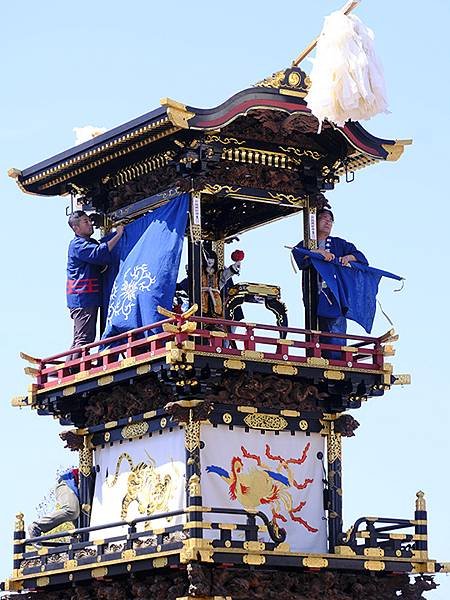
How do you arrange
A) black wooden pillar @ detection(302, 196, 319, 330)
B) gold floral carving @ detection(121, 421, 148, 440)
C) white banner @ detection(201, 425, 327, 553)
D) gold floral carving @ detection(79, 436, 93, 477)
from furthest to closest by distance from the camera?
1. gold floral carving @ detection(79, 436, 93, 477)
2. black wooden pillar @ detection(302, 196, 319, 330)
3. gold floral carving @ detection(121, 421, 148, 440)
4. white banner @ detection(201, 425, 327, 553)

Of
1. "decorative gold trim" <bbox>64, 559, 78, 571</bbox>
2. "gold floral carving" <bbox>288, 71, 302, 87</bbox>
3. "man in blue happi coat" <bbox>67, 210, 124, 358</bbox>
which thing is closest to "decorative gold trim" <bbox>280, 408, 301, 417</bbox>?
"man in blue happi coat" <bbox>67, 210, 124, 358</bbox>

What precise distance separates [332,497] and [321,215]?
18.5 feet

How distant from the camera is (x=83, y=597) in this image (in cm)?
4284

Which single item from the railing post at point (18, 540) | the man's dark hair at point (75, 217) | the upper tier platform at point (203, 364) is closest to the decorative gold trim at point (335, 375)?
the upper tier platform at point (203, 364)

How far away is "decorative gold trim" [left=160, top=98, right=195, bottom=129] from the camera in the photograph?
40.5 metres

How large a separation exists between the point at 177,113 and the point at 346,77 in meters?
3.20

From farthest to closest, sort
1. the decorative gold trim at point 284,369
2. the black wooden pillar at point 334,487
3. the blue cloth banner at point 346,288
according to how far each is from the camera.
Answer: the blue cloth banner at point 346,288, the black wooden pillar at point 334,487, the decorative gold trim at point 284,369

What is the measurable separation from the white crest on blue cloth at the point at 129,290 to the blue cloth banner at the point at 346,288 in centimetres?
303

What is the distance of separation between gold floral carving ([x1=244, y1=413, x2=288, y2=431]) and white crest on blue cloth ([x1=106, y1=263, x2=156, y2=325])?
3113 mm

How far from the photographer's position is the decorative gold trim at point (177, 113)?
40469 mm

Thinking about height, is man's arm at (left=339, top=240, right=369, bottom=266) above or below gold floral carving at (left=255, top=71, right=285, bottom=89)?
below

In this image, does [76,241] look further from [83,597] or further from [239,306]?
[83,597]

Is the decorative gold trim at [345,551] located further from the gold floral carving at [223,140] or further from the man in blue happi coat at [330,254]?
the gold floral carving at [223,140]

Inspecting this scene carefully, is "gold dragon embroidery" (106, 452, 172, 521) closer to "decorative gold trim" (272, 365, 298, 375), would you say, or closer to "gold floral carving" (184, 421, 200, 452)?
"gold floral carving" (184, 421, 200, 452)
